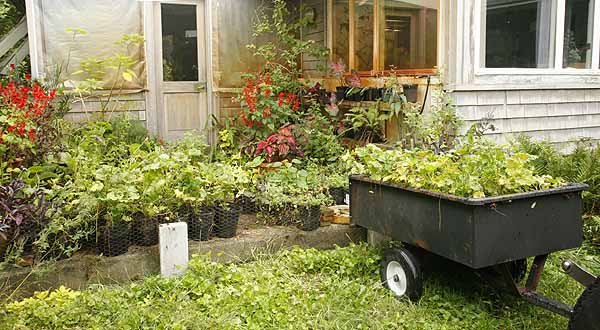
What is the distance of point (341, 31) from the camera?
241 inches

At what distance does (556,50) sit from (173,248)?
13.1 ft

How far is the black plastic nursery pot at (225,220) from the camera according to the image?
3.62 meters

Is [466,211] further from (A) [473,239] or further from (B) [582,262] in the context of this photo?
(B) [582,262]

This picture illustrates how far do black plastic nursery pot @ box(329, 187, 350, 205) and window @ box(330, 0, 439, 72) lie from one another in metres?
1.40

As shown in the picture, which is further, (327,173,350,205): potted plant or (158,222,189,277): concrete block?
(327,173,350,205): potted plant

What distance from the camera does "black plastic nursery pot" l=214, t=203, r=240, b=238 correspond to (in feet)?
11.9

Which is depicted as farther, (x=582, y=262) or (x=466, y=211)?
(x=582, y=262)

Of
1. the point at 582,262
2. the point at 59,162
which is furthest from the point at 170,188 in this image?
the point at 582,262

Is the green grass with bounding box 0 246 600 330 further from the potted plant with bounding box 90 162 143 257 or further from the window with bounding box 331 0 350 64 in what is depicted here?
the window with bounding box 331 0 350 64

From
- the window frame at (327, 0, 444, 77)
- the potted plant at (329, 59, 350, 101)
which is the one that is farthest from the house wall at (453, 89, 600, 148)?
the potted plant at (329, 59, 350, 101)

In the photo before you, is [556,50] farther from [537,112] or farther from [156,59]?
[156,59]

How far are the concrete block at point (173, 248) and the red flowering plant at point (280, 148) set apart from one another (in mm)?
1645

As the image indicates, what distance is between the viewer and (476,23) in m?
4.55

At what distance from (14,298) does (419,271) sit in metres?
2.17
